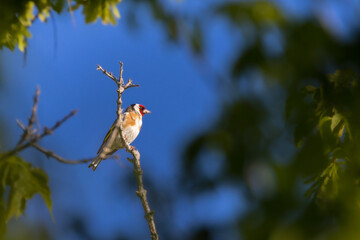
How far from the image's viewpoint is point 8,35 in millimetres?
2541

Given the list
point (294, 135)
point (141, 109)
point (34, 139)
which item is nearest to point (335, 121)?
point (294, 135)

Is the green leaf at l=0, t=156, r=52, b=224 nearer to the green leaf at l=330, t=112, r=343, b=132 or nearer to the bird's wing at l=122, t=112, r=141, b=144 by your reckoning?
the green leaf at l=330, t=112, r=343, b=132

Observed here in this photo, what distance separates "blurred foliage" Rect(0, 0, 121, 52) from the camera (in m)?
2.35

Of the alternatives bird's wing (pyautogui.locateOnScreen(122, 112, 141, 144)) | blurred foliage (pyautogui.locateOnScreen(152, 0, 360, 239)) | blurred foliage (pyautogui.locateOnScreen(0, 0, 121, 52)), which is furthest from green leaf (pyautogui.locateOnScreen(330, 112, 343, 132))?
bird's wing (pyautogui.locateOnScreen(122, 112, 141, 144))

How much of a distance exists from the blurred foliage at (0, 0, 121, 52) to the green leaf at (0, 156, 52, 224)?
0.68 metres

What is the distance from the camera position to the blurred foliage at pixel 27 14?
7.70 ft

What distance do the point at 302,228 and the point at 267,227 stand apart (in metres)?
0.09

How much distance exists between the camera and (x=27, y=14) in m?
2.47

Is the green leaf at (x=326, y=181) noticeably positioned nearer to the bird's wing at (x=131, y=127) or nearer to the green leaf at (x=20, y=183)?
the green leaf at (x=20, y=183)

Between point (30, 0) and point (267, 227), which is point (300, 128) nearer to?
point (267, 227)

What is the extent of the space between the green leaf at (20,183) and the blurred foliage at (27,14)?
0.68m

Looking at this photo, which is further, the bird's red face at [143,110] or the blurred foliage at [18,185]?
the bird's red face at [143,110]

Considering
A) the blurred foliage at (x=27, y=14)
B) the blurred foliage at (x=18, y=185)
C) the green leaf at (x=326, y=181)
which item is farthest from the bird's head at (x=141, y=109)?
the green leaf at (x=326, y=181)

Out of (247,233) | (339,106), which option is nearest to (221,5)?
(339,106)
